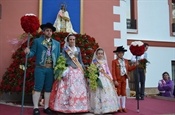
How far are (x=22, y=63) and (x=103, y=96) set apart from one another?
7.27 ft

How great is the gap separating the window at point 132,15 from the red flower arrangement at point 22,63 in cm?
460

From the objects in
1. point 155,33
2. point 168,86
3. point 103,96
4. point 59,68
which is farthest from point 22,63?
point 155,33

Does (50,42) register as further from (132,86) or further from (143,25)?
(143,25)

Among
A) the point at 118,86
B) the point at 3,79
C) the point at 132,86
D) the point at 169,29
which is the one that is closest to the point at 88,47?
the point at 118,86

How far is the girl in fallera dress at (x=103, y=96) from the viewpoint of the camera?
469 cm

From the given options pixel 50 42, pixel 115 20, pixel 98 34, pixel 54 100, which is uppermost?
pixel 115 20

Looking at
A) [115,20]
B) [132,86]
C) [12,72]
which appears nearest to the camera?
[12,72]

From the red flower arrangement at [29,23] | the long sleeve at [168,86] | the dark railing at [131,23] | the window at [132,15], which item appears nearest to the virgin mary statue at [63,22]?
the red flower arrangement at [29,23]

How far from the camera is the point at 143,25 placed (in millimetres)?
10570

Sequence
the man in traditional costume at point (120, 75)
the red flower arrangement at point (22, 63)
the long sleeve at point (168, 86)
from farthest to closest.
Answer: the long sleeve at point (168, 86)
the red flower arrangement at point (22, 63)
the man in traditional costume at point (120, 75)

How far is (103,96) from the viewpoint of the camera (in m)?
4.73

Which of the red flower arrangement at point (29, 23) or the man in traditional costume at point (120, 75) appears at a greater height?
the red flower arrangement at point (29, 23)

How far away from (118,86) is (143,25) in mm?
5905

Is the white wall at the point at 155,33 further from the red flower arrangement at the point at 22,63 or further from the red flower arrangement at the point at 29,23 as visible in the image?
the red flower arrangement at the point at 29,23
